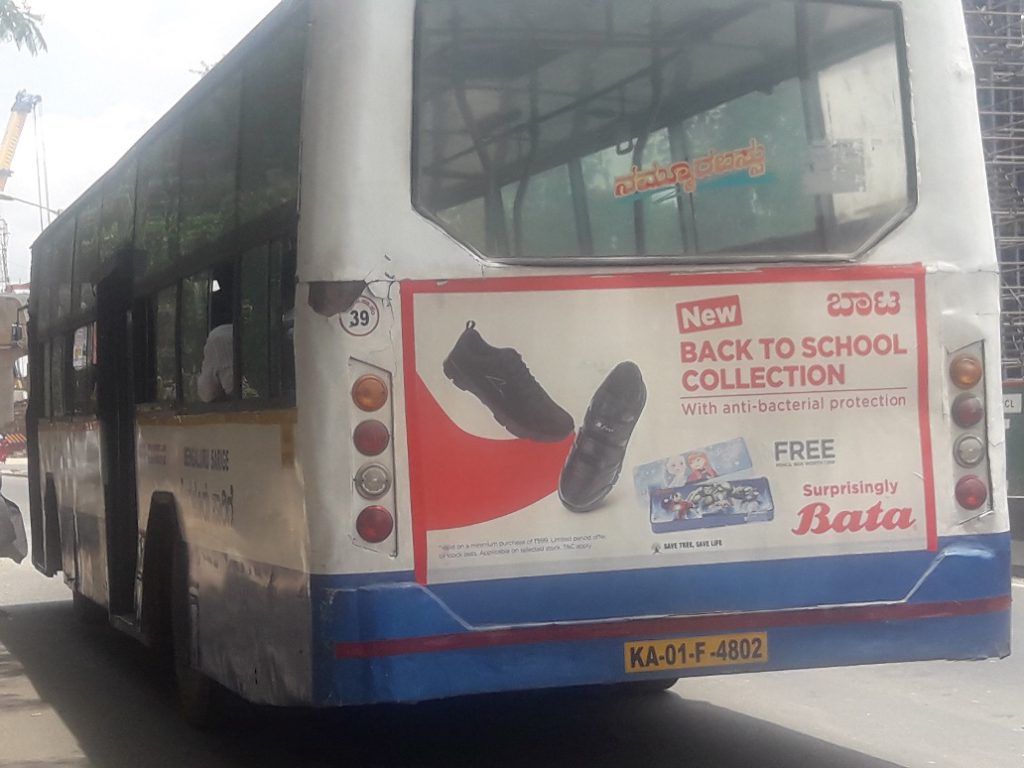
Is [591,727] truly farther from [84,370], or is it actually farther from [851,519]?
[84,370]

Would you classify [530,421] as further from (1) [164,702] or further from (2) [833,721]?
(1) [164,702]

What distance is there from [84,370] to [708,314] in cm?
634

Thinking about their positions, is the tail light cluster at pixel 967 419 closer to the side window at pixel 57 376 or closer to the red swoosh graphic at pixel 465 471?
the red swoosh graphic at pixel 465 471

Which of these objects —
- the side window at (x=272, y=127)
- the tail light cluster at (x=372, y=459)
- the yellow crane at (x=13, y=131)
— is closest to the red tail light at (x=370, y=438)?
the tail light cluster at (x=372, y=459)

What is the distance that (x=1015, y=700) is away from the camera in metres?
9.02

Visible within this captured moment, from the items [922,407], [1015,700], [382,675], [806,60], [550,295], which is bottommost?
[1015,700]

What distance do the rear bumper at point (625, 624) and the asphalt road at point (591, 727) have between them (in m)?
1.28

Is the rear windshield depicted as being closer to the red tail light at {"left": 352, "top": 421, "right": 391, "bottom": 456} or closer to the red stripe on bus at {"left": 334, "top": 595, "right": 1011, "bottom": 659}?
the red tail light at {"left": 352, "top": 421, "right": 391, "bottom": 456}

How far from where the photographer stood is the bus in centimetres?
591

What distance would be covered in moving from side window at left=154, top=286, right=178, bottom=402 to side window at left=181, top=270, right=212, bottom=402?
20cm

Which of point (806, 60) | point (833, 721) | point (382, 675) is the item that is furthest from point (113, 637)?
point (806, 60)

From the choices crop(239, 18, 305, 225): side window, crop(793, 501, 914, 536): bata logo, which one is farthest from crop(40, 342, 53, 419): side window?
crop(793, 501, 914, 536): bata logo

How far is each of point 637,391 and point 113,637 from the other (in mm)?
7814

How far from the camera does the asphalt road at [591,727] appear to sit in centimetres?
769
